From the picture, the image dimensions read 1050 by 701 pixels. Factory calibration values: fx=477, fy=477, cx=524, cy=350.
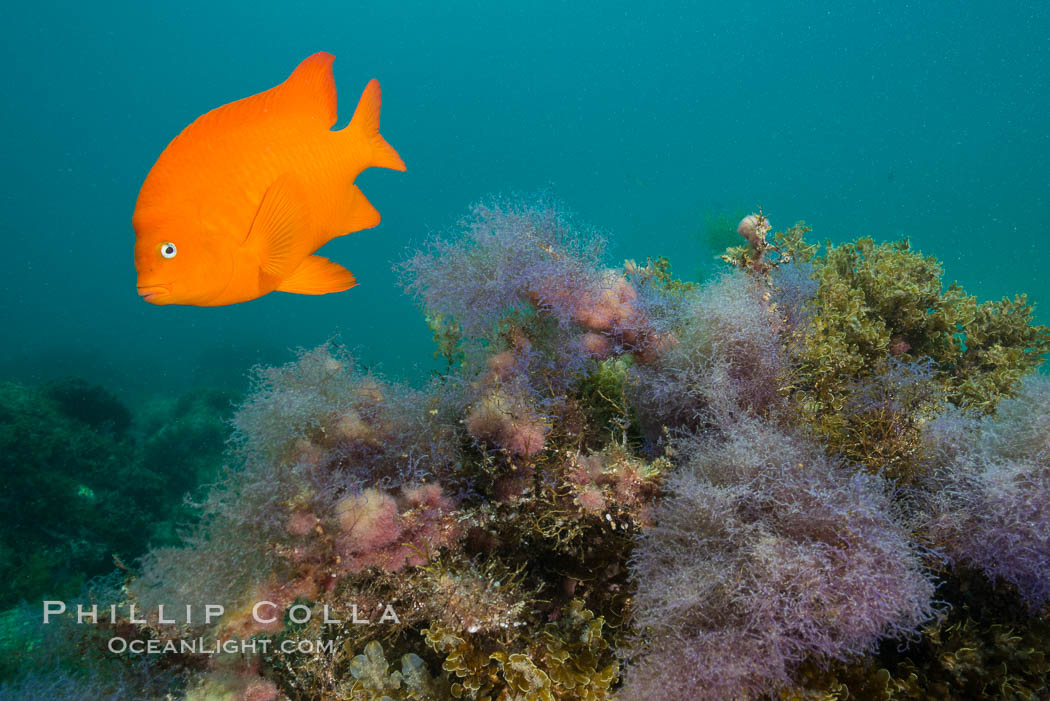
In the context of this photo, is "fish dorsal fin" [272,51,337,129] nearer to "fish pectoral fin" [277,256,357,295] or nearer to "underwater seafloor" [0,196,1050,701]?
"fish pectoral fin" [277,256,357,295]

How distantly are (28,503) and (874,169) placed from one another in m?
116

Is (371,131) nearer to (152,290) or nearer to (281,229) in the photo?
(281,229)

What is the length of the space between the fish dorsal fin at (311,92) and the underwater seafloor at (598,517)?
1.13 m

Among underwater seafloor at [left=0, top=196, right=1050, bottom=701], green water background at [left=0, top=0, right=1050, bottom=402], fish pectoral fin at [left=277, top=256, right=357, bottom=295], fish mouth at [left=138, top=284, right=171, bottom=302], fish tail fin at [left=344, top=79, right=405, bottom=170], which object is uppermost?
green water background at [left=0, top=0, right=1050, bottom=402]

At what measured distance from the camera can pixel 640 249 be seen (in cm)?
7519

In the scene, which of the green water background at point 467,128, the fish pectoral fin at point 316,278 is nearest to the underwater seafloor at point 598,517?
the fish pectoral fin at point 316,278

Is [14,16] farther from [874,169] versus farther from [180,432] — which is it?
[874,169]

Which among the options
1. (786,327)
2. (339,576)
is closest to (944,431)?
(786,327)

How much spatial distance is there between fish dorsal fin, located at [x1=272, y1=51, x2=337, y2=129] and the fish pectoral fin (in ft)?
1.78

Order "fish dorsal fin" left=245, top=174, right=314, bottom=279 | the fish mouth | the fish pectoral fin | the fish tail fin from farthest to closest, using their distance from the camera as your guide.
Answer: the fish tail fin
the fish pectoral fin
"fish dorsal fin" left=245, top=174, right=314, bottom=279
the fish mouth

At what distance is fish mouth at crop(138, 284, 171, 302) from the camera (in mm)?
1544

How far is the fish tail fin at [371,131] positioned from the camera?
2027mm

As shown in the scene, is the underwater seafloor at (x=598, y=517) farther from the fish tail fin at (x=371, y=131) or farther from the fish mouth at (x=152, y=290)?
the fish mouth at (x=152, y=290)

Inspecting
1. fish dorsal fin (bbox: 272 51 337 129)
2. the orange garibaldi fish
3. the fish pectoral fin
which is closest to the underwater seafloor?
the fish pectoral fin
